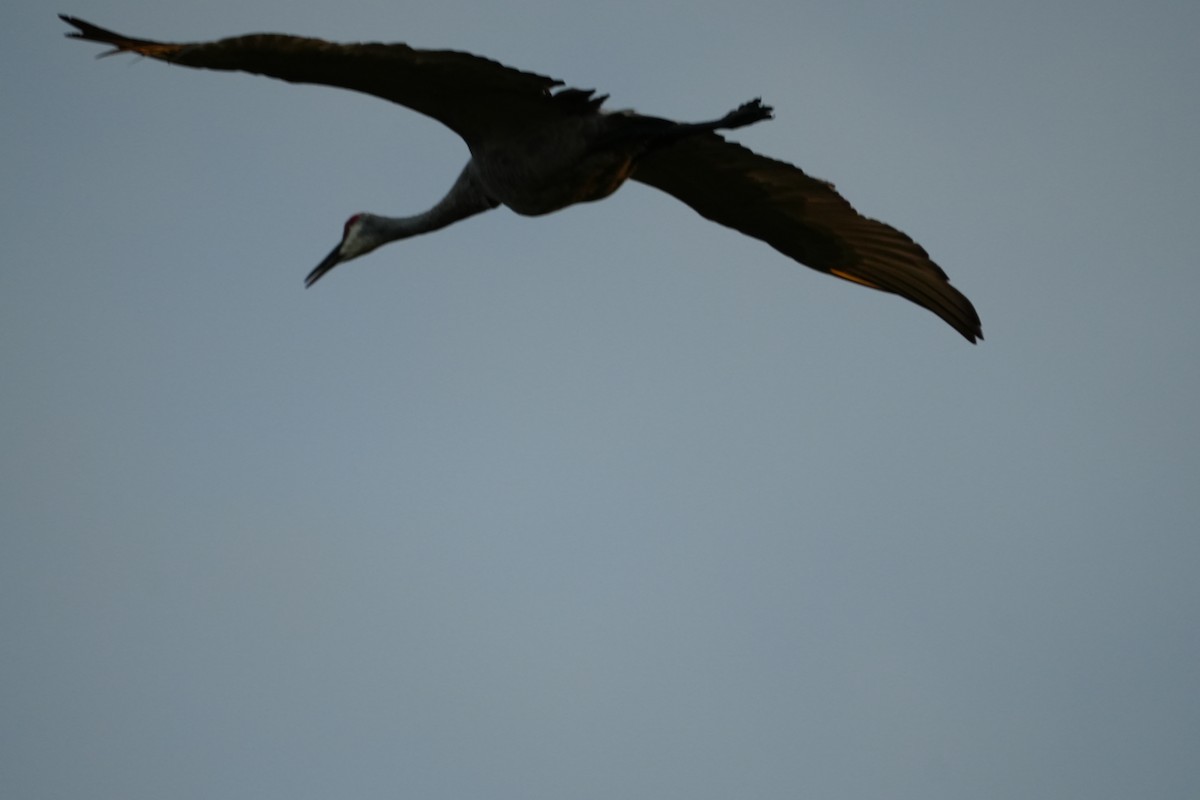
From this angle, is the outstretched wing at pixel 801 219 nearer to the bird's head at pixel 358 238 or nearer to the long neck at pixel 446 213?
the long neck at pixel 446 213

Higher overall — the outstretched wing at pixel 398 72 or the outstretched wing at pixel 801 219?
the outstretched wing at pixel 801 219

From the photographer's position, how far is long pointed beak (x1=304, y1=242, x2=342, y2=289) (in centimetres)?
1196

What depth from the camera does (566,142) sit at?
10219mm

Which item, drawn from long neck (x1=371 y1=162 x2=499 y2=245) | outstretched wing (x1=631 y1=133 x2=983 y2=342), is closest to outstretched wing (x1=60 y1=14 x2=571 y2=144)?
long neck (x1=371 y1=162 x2=499 y2=245)

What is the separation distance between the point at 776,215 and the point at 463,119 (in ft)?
Result: 8.72

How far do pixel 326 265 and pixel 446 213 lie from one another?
4.47 ft

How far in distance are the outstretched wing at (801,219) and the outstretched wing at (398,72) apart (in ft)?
4.41

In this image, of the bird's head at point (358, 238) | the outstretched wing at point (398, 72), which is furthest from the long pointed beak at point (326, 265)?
the outstretched wing at point (398, 72)

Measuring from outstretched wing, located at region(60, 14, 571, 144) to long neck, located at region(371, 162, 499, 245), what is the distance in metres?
0.55

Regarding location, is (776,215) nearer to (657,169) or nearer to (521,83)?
(657,169)

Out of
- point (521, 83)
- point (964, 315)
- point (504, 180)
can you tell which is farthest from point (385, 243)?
point (964, 315)

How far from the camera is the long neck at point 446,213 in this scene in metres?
10.9

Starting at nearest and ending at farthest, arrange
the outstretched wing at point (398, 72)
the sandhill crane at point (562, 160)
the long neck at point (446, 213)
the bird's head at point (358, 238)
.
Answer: the outstretched wing at point (398, 72) → the sandhill crane at point (562, 160) → the long neck at point (446, 213) → the bird's head at point (358, 238)

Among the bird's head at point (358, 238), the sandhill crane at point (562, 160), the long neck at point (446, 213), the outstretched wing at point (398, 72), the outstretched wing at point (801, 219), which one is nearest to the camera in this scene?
the outstretched wing at point (398, 72)
